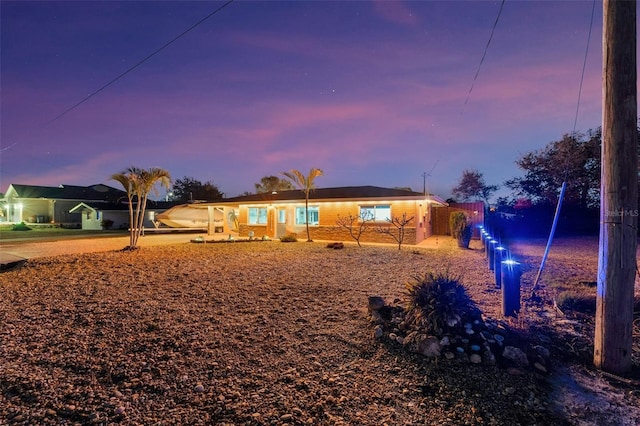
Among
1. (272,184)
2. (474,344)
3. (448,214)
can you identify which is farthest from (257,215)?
(272,184)

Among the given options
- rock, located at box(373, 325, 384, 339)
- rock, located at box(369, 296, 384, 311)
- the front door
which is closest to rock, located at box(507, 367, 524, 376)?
rock, located at box(373, 325, 384, 339)

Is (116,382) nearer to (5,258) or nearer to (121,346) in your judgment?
(121,346)

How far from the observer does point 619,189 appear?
2986mm

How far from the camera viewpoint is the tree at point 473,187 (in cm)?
3647

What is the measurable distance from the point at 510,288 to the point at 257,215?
19.2m

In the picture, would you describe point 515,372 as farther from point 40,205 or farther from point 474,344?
point 40,205

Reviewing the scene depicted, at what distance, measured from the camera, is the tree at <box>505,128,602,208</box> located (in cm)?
2078

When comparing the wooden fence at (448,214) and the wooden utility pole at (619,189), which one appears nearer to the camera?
the wooden utility pole at (619,189)

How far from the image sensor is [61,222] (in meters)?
37.4

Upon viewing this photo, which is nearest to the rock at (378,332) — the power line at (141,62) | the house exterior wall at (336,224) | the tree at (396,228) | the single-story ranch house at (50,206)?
the power line at (141,62)

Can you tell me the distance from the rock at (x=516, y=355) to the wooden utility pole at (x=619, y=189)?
0.73 metres

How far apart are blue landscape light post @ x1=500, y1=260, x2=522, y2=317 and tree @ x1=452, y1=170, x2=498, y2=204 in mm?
35570

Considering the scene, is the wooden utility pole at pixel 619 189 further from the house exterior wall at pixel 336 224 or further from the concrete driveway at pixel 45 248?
the concrete driveway at pixel 45 248

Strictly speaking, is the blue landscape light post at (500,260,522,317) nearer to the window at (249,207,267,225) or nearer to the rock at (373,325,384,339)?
the rock at (373,325,384,339)
